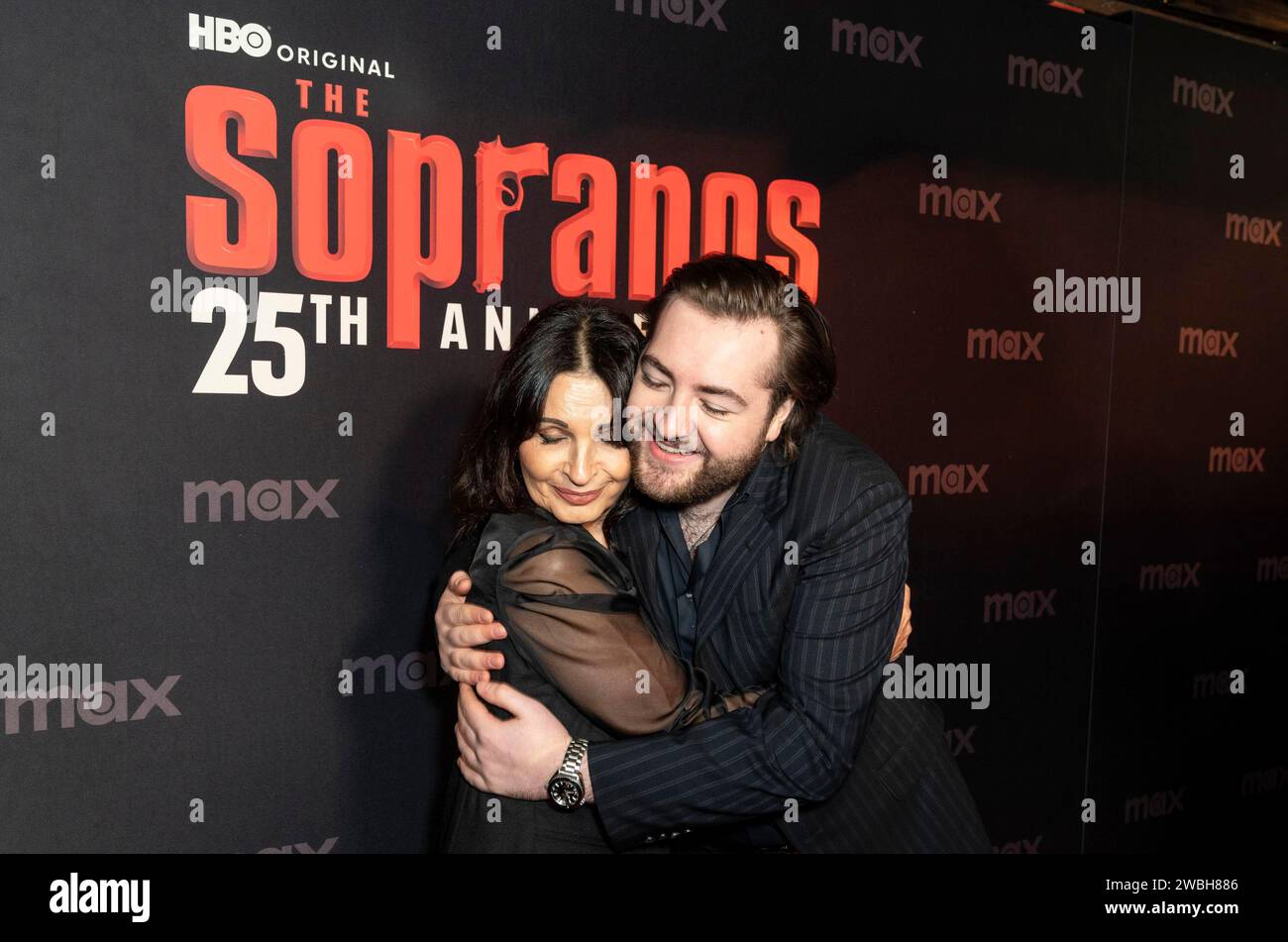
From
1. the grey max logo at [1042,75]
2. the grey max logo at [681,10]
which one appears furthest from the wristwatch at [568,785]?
the grey max logo at [1042,75]

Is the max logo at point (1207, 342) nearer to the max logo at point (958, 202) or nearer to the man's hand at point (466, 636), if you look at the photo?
the max logo at point (958, 202)

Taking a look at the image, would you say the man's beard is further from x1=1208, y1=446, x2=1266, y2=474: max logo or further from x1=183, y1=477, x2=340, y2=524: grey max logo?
x1=1208, y1=446, x2=1266, y2=474: max logo

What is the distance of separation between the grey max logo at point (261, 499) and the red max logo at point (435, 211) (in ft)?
1.32

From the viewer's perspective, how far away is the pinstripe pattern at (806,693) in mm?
1800

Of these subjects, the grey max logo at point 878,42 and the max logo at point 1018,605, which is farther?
the max logo at point 1018,605

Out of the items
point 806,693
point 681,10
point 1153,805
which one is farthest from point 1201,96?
point 806,693

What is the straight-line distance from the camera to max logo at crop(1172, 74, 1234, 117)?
355 centimetres

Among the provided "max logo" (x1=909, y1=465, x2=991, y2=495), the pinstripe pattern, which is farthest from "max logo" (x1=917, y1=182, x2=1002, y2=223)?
the pinstripe pattern

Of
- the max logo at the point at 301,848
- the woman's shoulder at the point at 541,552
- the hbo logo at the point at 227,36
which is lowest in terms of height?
the max logo at the point at 301,848

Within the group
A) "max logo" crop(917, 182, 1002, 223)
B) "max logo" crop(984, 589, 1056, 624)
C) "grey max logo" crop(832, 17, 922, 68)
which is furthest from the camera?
"max logo" crop(984, 589, 1056, 624)

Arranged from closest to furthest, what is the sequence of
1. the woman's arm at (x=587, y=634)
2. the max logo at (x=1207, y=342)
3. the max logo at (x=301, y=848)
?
the woman's arm at (x=587, y=634) < the max logo at (x=301, y=848) < the max logo at (x=1207, y=342)

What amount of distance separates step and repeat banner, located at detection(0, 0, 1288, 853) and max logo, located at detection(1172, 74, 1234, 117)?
16mm

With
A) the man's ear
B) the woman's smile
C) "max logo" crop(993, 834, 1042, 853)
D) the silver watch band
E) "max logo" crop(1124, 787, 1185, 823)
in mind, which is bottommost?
"max logo" crop(993, 834, 1042, 853)

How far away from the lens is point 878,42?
3.08 m
